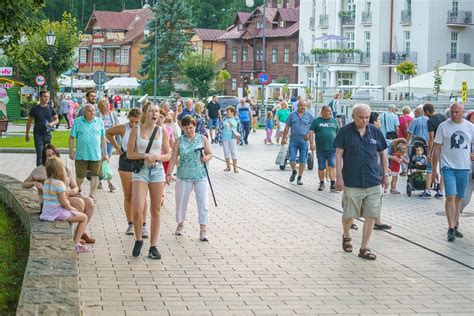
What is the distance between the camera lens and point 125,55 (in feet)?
390

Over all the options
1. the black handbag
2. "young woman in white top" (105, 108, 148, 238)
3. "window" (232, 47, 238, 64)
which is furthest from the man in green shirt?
"window" (232, 47, 238, 64)

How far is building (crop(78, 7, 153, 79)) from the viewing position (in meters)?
117

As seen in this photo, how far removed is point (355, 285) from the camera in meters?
9.70

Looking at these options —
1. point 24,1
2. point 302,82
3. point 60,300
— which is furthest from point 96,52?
point 60,300

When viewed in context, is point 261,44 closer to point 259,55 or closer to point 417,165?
point 259,55

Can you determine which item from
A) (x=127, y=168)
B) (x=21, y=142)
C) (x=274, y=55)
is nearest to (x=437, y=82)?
(x=21, y=142)

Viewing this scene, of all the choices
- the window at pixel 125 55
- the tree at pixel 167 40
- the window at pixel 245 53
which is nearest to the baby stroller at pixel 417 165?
the tree at pixel 167 40

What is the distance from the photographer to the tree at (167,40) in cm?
9138

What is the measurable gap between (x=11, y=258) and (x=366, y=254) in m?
3.87

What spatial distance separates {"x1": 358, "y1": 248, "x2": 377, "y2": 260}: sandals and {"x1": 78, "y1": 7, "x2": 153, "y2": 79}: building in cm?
10564

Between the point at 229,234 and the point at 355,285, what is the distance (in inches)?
141

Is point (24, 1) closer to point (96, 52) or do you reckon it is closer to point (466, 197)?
point (466, 197)

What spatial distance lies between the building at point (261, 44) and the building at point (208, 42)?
188 inches

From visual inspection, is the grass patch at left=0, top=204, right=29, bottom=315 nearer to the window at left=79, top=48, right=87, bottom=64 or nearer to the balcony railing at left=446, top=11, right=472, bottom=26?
the balcony railing at left=446, top=11, right=472, bottom=26
